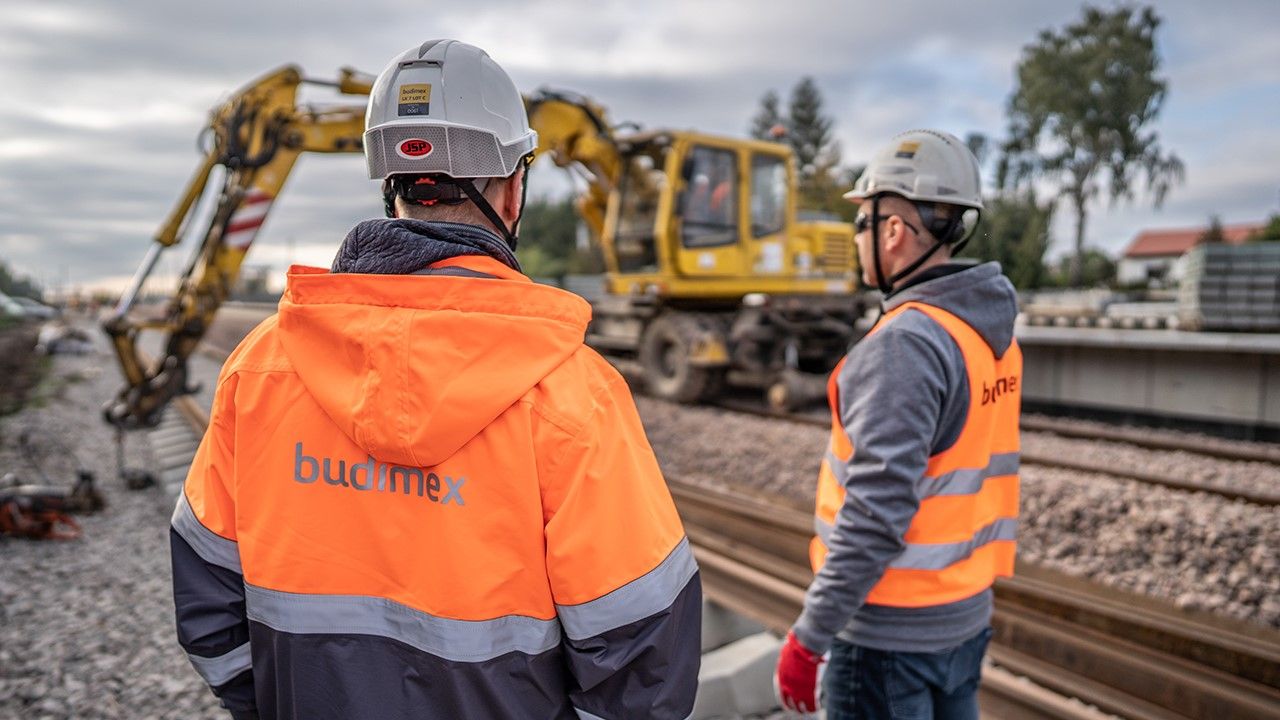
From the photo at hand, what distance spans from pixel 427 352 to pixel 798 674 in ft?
4.81

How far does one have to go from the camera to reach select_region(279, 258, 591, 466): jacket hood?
4.26 ft

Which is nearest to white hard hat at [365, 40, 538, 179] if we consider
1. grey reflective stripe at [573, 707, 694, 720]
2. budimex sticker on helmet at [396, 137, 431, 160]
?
budimex sticker on helmet at [396, 137, 431, 160]

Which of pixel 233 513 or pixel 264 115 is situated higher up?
pixel 264 115

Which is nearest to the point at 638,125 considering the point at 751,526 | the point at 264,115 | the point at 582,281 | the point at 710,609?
the point at 264,115

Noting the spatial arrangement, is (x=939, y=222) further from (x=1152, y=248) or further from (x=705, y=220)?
(x=1152, y=248)

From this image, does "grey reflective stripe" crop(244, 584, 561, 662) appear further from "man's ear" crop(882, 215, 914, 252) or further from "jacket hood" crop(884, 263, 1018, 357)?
"man's ear" crop(882, 215, 914, 252)

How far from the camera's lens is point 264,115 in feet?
26.8

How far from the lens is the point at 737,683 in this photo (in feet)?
11.4

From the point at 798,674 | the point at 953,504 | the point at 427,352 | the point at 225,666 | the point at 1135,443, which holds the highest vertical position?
the point at 427,352

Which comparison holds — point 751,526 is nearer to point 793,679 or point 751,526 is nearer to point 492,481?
point 793,679

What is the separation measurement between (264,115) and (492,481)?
321 inches

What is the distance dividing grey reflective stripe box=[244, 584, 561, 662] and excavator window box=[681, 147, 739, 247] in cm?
1126

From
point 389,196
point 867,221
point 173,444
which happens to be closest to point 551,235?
point 173,444

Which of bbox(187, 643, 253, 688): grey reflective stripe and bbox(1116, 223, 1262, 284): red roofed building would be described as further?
bbox(1116, 223, 1262, 284): red roofed building
